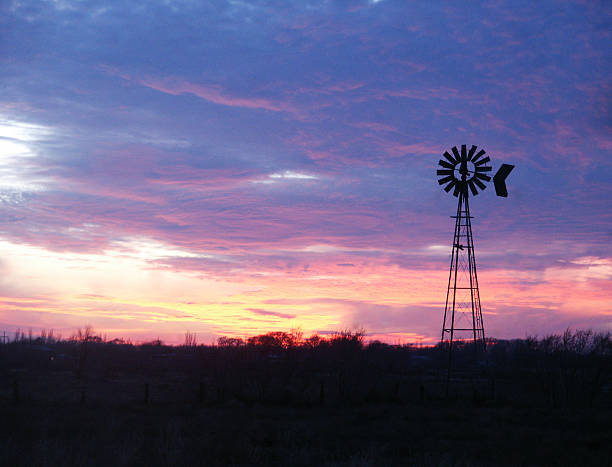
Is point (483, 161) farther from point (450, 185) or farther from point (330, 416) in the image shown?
point (330, 416)

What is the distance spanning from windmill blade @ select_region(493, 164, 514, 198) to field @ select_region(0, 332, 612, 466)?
29.4 feet

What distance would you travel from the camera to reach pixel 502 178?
31984mm

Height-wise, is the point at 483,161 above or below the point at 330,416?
above

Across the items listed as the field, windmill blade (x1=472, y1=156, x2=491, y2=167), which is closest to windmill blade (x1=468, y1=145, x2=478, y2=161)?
windmill blade (x1=472, y1=156, x2=491, y2=167)

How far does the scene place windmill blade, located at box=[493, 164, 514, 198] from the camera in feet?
105

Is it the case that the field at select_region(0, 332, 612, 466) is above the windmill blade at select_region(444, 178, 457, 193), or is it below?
below

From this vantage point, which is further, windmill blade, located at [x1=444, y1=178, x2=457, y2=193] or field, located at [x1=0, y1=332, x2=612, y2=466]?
windmill blade, located at [x1=444, y1=178, x2=457, y2=193]

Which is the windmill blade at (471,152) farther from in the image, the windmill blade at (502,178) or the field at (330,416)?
the field at (330,416)

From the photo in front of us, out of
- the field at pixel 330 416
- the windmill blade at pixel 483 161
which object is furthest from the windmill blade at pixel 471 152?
the field at pixel 330 416

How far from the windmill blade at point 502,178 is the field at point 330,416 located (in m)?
8.95

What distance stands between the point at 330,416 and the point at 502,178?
1556 centimetres

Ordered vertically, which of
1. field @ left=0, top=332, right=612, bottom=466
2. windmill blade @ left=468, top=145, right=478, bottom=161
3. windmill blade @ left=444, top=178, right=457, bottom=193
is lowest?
field @ left=0, top=332, right=612, bottom=466

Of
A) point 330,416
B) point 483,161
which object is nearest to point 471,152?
point 483,161

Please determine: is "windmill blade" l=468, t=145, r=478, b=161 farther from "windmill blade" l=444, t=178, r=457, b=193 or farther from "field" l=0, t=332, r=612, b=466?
"field" l=0, t=332, r=612, b=466
